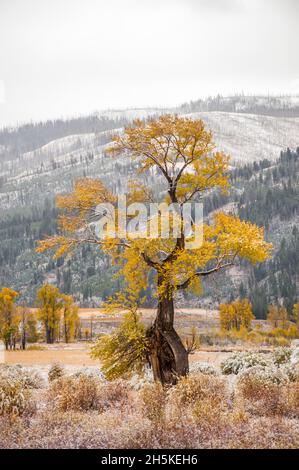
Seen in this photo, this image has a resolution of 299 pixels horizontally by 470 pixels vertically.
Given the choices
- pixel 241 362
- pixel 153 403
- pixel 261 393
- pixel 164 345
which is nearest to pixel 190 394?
pixel 153 403

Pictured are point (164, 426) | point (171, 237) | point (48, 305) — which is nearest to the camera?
point (164, 426)

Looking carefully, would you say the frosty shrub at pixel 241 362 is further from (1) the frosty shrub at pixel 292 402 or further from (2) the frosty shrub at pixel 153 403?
(2) the frosty shrub at pixel 153 403

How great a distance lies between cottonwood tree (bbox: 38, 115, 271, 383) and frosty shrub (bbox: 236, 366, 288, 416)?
1.77 metres

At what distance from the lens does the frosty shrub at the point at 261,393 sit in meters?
11.0

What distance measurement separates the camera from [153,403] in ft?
32.4

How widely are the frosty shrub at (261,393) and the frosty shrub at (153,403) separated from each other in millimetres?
2195

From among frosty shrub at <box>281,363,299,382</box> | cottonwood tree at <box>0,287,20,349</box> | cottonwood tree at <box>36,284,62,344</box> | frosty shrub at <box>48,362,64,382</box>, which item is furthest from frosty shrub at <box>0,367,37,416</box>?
cottonwood tree at <box>36,284,62,344</box>

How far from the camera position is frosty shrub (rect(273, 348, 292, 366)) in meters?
20.4

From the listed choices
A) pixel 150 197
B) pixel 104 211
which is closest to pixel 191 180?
pixel 150 197

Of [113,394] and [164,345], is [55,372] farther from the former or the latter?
[164,345]

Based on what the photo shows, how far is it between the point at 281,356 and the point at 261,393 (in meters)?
9.69

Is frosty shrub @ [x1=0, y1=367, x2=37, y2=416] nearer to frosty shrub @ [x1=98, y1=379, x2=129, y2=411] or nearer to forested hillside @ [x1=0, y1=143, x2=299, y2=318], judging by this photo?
frosty shrub @ [x1=98, y1=379, x2=129, y2=411]

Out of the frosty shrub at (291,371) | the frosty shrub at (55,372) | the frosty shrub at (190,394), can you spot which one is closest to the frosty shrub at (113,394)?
the frosty shrub at (190,394)

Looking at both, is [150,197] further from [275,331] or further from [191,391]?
[275,331]
